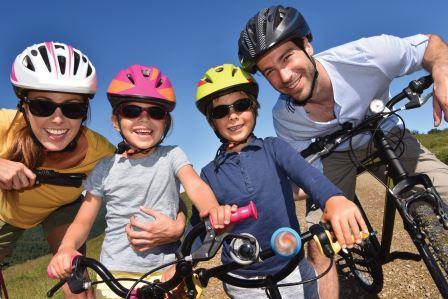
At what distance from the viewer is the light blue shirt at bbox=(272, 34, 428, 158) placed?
3840mm

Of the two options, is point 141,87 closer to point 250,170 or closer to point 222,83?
point 222,83

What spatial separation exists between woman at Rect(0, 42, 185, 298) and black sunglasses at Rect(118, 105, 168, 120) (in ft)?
2.45

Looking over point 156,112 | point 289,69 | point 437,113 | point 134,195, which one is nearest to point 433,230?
point 437,113

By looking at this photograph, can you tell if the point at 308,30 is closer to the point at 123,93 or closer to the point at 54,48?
the point at 123,93

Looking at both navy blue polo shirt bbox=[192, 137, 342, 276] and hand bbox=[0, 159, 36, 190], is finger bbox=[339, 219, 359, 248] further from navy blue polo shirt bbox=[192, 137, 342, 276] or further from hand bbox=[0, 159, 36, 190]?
hand bbox=[0, 159, 36, 190]

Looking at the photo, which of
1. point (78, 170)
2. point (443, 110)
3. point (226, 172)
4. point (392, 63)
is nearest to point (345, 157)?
point (392, 63)

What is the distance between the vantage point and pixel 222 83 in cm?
373

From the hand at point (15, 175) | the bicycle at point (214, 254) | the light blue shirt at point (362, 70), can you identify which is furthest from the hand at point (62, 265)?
the light blue shirt at point (362, 70)

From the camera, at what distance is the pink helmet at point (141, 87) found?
11.6 feet

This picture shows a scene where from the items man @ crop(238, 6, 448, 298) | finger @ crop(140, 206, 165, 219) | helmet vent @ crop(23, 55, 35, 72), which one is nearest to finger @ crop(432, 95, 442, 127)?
man @ crop(238, 6, 448, 298)

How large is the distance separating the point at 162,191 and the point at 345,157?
2.59 metres

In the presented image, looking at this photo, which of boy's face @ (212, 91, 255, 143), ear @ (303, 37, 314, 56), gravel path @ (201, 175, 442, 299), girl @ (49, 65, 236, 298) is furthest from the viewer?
gravel path @ (201, 175, 442, 299)

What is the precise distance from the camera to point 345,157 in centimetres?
466

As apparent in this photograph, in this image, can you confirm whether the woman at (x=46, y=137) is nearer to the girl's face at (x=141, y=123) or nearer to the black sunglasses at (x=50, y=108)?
the black sunglasses at (x=50, y=108)
